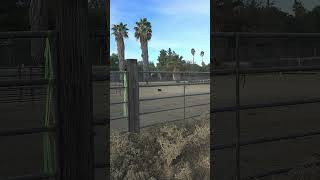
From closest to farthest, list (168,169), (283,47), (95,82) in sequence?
(95,82)
(168,169)
(283,47)

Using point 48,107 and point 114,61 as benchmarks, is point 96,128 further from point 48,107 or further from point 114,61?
point 114,61

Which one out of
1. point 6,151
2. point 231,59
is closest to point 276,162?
point 231,59

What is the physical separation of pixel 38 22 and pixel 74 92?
34 centimetres

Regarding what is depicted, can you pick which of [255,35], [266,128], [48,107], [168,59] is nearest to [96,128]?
[48,107]

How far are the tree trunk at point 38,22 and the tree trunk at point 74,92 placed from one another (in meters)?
0.08

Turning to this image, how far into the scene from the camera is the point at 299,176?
136 inches

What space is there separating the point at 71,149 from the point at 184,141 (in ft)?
3.44

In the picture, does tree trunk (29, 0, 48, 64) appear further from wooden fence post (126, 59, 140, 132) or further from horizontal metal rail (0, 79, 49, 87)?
wooden fence post (126, 59, 140, 132)

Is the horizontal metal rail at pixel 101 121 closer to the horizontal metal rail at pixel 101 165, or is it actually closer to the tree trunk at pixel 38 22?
the horizontal metal rail at pixel 101 165

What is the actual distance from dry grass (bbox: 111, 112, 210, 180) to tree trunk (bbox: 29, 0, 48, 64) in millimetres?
695

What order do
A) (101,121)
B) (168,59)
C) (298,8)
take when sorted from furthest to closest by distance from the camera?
(298,8) → (101,121) → (168,59)

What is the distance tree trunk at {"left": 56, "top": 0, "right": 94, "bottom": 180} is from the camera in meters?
2.14

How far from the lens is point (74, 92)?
85.7 inches

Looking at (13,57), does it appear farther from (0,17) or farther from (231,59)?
(231,59)
